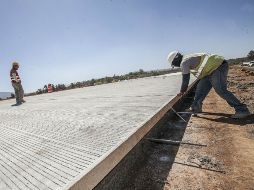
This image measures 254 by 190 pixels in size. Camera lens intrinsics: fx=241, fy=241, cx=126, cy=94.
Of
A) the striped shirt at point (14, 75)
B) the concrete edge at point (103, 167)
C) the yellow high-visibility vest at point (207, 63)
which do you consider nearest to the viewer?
the concrete edge at point (103, 167)

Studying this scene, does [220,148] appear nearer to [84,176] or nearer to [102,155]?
[102,155]

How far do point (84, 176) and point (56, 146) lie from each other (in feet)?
2.91

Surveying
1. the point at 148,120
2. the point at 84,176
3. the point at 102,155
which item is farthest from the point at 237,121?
the point at 84,176

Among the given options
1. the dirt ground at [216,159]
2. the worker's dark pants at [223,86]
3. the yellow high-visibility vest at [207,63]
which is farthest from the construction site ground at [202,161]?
the yellow high-visibility vest at [207,63]

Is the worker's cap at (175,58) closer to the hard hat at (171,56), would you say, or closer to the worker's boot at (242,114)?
the hard hat at (171,56)

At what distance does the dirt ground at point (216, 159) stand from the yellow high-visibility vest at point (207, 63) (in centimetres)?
114

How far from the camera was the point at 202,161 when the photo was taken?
3.05 meters

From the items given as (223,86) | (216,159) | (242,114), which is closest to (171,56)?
(223,86)

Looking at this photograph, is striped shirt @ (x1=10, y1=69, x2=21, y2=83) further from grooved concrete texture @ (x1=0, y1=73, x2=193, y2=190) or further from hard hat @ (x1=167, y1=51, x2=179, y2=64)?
hard hat @ (x1=167, y1=51, x2=179, y2=64)

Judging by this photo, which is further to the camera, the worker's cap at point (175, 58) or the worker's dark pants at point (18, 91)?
the worker's dark pants at point (18, 91)

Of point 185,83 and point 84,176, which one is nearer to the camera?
point 84,176

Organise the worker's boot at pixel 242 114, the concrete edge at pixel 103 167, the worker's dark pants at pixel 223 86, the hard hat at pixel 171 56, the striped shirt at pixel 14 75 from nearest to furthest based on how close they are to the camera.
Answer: the concrete edge at pixel 103 167
the worker's boot at pixel 242 114
the worker's dark pants at pixel 223 86
the hard hat at pixel 171 56
the striped shirt at pixel 14 75

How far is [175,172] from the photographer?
284 centimetres

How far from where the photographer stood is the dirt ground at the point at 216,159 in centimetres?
251
